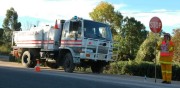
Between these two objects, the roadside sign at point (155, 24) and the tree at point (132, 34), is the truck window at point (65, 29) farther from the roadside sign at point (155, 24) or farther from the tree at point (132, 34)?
the tree at point (132, 34)

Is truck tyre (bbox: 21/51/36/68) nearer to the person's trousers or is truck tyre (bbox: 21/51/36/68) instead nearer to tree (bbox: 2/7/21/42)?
the person's trousers

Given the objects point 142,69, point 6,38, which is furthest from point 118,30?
point 142,69

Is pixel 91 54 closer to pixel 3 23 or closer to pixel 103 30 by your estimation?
pixel 103 30

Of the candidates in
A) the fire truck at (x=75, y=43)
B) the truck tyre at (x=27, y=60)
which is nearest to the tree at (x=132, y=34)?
the truck tyre at (x=27, y=60)

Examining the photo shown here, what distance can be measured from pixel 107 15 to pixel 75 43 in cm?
5112

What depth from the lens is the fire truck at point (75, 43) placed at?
781 inches

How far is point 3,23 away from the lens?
87000 millimetres

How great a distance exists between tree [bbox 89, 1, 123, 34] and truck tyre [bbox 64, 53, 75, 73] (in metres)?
48.6

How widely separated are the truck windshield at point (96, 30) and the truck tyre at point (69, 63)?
4.94ft

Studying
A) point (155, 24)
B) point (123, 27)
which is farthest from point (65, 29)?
point (123, 27)

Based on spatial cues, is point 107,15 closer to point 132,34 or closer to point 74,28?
point 132,34

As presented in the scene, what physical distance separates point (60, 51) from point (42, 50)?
6.57ft

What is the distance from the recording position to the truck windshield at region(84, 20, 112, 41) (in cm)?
1991

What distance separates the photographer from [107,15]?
70812 millimetres
